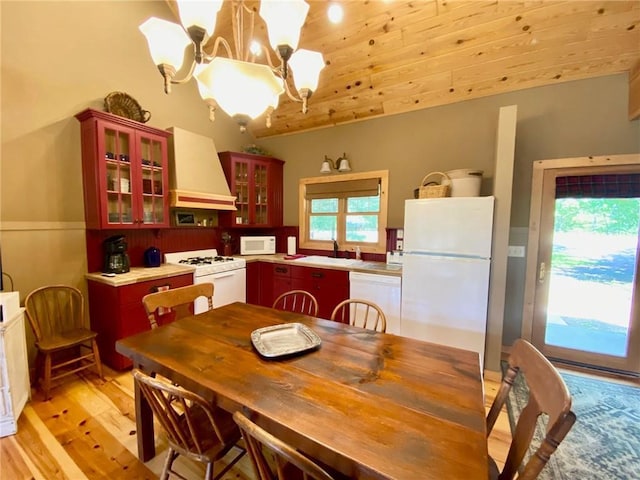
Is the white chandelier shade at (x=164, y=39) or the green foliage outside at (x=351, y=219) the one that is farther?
the green foliage outside at (x=351, y=219)

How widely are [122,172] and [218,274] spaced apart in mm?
1370

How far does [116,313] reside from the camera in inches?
93.7

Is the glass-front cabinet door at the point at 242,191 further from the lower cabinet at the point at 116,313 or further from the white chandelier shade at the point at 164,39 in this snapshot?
the white chandelier shade at the point at 164,39

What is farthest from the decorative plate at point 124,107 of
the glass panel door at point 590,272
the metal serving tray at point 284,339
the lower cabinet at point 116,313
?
the glass panel door at point 590,272

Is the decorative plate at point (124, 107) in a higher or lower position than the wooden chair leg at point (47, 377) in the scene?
higher

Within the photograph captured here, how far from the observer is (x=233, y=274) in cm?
335

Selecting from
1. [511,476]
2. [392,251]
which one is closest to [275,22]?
[511,476]

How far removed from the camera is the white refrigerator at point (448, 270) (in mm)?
2369

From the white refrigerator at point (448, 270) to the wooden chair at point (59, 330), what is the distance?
2821mm

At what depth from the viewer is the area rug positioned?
5.16 ft

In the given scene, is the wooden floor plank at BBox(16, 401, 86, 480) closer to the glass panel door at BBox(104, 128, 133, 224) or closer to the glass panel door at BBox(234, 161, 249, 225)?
the glass panel door at BBox(104, 128, 133, 224)

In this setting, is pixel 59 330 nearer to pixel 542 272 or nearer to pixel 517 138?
pixel 542 272

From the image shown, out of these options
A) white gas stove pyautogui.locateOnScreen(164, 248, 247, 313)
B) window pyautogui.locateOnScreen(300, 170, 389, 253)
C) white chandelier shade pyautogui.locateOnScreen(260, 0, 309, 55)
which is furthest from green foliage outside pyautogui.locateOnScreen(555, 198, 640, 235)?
white gas stove pyautogui.locateOnScreen(164, 248, 247, 313)

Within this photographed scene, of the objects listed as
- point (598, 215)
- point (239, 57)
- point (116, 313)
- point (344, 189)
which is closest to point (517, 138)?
point (598, 215)
